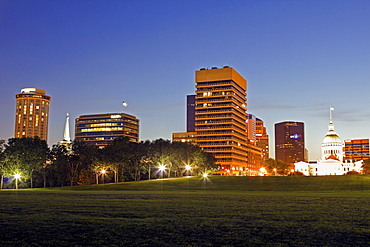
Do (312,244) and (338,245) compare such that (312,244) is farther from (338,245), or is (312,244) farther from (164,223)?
(164,223)

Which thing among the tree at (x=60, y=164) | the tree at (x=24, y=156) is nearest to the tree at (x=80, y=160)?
the tree at (x=60, y=164)

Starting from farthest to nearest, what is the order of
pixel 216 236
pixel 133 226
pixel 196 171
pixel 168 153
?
1. pixel 196 171
2. pixel 168 153
3. pixel 133 226
4. pixel 216 236

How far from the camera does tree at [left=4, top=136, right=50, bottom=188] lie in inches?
4358

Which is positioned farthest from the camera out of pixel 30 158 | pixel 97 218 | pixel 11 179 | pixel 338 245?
pixel 11 179

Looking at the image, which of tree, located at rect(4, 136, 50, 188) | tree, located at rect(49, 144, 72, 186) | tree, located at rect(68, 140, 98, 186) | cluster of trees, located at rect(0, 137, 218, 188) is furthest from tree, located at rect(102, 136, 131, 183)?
tree, located at rect(4, 136, 50, 188)

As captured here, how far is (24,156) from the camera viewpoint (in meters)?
114

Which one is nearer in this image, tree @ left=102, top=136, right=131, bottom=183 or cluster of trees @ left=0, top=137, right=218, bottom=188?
cluster of trees @ left=0, top=137, right=218, bottom=188

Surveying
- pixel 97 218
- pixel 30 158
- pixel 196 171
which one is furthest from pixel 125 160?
pixel 97 218

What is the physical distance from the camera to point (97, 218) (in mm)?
25375

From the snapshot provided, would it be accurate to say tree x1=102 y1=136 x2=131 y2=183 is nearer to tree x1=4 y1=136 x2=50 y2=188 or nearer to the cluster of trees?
the cluster of trees

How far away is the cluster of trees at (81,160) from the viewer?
113750 mm

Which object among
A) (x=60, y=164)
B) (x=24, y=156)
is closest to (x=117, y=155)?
(x=60, y=164)

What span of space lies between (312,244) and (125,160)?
396 feet

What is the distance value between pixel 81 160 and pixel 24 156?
21321 millimetres
